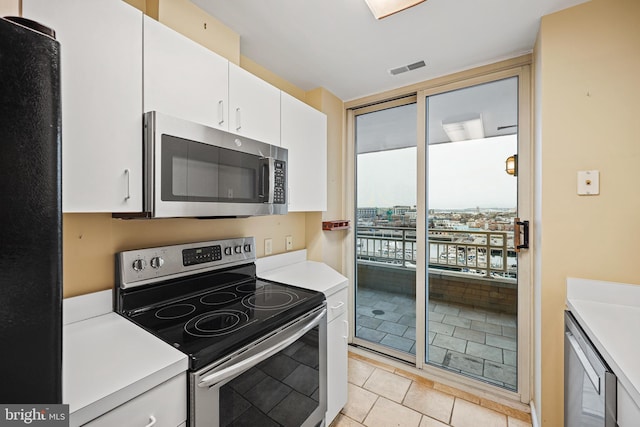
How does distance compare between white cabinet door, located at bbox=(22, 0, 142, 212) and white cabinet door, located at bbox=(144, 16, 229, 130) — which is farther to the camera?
white cabinet door, located at bbox=(144, 16, 229, 130)

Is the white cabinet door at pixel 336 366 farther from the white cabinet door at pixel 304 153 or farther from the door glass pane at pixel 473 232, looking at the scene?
the door glass pane at pixel 473 232

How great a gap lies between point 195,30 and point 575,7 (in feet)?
6.78

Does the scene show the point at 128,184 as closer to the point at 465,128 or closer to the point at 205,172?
the point at 205,172

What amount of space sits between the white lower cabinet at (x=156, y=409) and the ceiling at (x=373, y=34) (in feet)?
5.84

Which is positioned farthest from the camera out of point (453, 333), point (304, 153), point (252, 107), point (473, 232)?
point (453, 333)

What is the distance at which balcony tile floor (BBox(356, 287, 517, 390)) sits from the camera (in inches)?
81.4

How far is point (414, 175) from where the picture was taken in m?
2.41

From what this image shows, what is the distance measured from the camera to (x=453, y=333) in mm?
2279

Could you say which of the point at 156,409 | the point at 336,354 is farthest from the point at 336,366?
the point at 156,409

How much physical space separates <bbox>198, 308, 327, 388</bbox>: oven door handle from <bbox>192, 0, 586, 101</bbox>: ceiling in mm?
1705

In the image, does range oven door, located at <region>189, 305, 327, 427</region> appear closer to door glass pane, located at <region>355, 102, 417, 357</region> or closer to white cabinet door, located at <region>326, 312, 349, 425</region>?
white cabinet door, located at <region>326, 312, 349, 425</region>

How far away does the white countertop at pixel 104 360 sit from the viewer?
0.72 meters

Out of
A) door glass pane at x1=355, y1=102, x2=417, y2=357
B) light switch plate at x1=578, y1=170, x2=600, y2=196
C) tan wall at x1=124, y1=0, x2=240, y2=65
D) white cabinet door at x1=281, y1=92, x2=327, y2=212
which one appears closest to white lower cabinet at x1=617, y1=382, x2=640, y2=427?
light switch plate at x1=578, y1=170, x2=600, y2=196

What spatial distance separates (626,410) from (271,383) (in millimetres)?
1246
